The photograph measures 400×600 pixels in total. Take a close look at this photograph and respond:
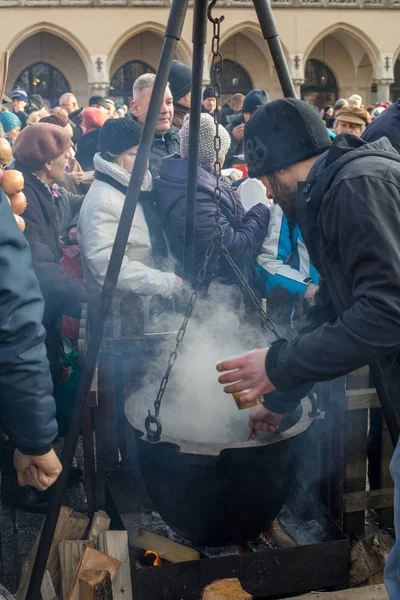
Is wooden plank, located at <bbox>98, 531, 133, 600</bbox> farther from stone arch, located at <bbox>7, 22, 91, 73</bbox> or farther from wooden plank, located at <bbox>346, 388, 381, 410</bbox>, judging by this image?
stone arch, located at <bbox>7, 22, 91, 73</bbox>

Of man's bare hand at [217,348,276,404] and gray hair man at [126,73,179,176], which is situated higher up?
gray hair man at [126,73,179,176]

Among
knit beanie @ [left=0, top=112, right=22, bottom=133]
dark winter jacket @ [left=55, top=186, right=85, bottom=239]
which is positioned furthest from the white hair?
knit beanie @ [left=0, top=112, right=22, bottom=133]

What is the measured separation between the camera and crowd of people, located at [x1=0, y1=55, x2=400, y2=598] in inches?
74.7

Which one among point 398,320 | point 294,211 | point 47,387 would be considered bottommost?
point 47,387

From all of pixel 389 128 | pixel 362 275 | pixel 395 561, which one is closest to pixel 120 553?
pixel 395 561

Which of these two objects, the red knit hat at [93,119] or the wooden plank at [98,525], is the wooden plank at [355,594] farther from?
the red knit hat at [93,119]

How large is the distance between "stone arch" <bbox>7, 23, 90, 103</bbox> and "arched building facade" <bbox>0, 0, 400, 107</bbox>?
36 millimetres

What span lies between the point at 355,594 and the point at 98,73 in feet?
76.6

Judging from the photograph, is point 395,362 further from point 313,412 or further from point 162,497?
point 162,497

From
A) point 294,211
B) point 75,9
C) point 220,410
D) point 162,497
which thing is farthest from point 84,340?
point 75,9

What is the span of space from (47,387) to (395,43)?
27.4 m

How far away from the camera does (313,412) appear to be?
2.80 m

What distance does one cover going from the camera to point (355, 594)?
2652mm

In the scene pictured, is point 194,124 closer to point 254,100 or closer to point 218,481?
point 218,481
